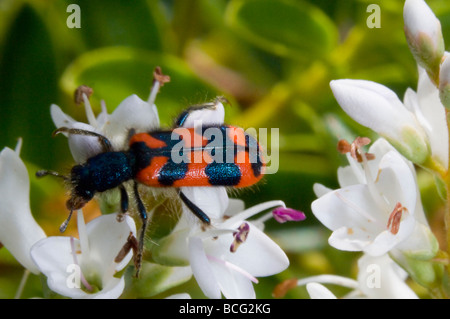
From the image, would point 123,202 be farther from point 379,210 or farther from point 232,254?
point 379,210

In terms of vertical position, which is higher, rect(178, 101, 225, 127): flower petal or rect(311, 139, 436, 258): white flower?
rect(178, 101, 225, 127): flower petal

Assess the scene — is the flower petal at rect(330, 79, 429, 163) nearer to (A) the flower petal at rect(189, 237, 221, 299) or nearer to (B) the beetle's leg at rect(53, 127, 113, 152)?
(A) the flower petal at rect(189, 237, 221, 299)

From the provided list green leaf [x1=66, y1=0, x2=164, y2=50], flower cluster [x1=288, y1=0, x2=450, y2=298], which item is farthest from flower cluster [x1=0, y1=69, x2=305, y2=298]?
green leaf [x1=66, y1=0, x2=164, y2=50]

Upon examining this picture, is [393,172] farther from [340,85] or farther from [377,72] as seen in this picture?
[377,72]

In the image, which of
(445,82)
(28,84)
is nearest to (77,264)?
(445,82)

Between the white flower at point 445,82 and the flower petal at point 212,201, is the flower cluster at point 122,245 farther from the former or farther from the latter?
the white flower at point 445,82
